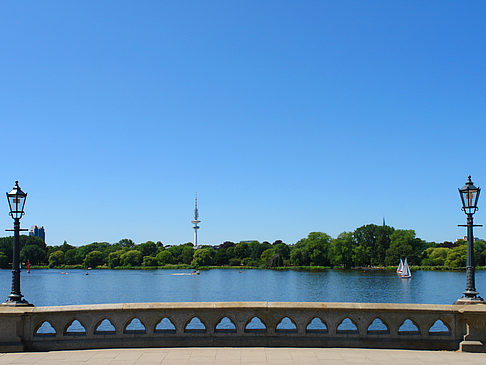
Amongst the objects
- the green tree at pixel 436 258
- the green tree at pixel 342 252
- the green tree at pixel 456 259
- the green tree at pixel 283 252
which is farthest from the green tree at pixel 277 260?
the green tree at pixel 456 259

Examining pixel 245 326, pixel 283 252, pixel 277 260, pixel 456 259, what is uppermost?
pixel 245 326

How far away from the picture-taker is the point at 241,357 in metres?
11.7

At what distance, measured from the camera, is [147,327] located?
507 inches

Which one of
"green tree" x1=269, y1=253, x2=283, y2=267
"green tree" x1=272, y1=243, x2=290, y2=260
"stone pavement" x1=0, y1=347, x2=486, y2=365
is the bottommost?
"green tree" x1=269, y1=253, x2=283, y2=267

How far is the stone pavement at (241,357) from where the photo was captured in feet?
37.1

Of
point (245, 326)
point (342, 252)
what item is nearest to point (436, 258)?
point (342, 252)

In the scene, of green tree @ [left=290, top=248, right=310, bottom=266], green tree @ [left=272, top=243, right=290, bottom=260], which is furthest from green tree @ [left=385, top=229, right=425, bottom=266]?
green tree @ [left=272, top=243, right=290, bottom=260]

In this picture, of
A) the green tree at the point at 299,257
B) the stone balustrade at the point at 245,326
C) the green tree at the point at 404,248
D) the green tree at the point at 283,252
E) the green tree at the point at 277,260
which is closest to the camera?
the stone balustrade at the point at 245,326

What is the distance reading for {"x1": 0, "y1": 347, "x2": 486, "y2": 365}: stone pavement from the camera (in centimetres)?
1130

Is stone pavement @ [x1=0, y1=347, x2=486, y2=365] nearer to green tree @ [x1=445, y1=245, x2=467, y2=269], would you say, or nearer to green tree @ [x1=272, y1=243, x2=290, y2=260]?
green tree @ [x1=445, y1=245, x2=467, y2=269]

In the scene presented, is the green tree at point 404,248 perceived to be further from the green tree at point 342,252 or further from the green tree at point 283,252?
the green tree at point 283,252

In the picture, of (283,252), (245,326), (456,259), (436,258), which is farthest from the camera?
(283,252)

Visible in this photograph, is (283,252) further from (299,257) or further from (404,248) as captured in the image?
(404,248)

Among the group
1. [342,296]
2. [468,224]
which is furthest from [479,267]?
[468,224]
